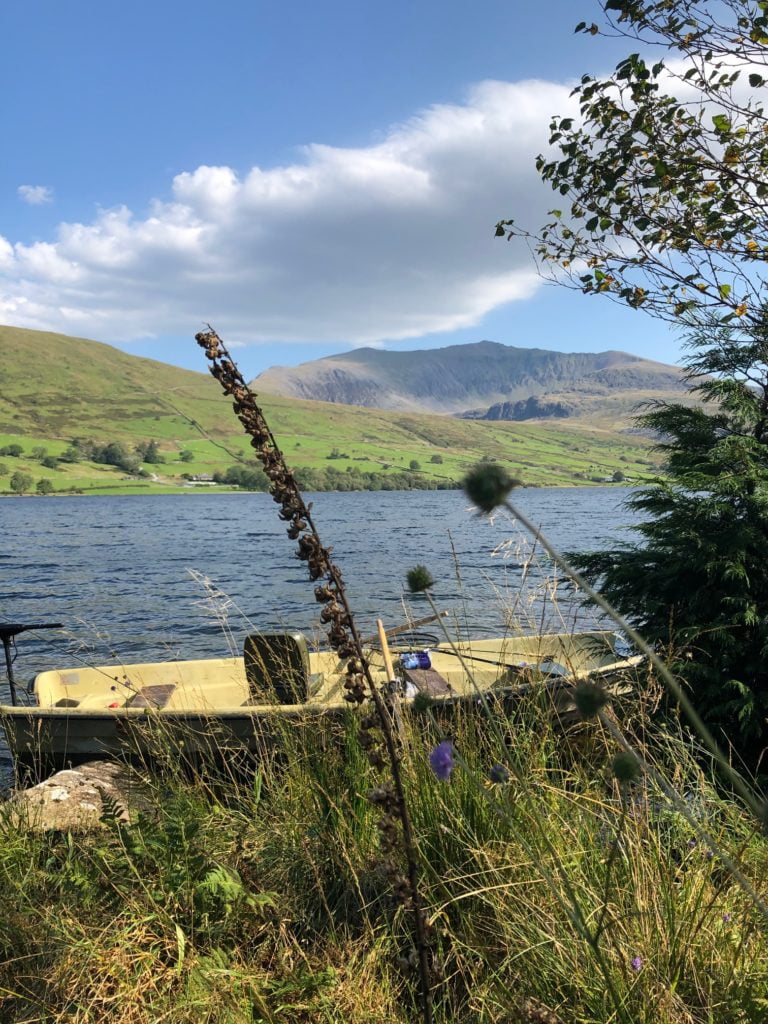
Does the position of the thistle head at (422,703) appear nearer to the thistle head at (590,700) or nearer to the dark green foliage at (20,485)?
the thistle head at (590,700)

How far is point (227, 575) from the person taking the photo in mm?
35531

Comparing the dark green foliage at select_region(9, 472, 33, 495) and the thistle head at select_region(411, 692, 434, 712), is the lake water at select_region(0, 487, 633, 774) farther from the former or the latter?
the dark green foliage at select_region(9, 472, 33, 495)

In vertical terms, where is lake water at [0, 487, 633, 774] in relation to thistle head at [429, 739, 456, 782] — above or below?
below

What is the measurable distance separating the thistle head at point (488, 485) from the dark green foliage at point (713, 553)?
15.4ft

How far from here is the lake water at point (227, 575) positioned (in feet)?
33.5

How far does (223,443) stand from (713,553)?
142 meters

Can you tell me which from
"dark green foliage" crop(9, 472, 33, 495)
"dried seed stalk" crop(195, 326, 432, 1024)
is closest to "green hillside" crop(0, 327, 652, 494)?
"dark green foliage" crop(9, 472, 33, 495)

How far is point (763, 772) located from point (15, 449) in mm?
134694

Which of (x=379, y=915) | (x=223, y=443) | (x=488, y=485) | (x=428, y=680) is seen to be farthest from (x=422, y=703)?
(x=223, y=443)

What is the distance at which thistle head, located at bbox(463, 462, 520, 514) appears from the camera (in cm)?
117

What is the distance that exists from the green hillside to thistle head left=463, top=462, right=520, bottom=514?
84230mm

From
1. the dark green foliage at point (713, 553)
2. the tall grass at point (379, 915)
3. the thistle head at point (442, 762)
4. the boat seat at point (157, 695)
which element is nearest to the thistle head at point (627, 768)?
the thistle head at point (442, 762)

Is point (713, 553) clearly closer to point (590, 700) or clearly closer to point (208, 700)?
point (590, 700)

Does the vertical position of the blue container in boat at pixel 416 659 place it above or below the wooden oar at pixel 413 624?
below
